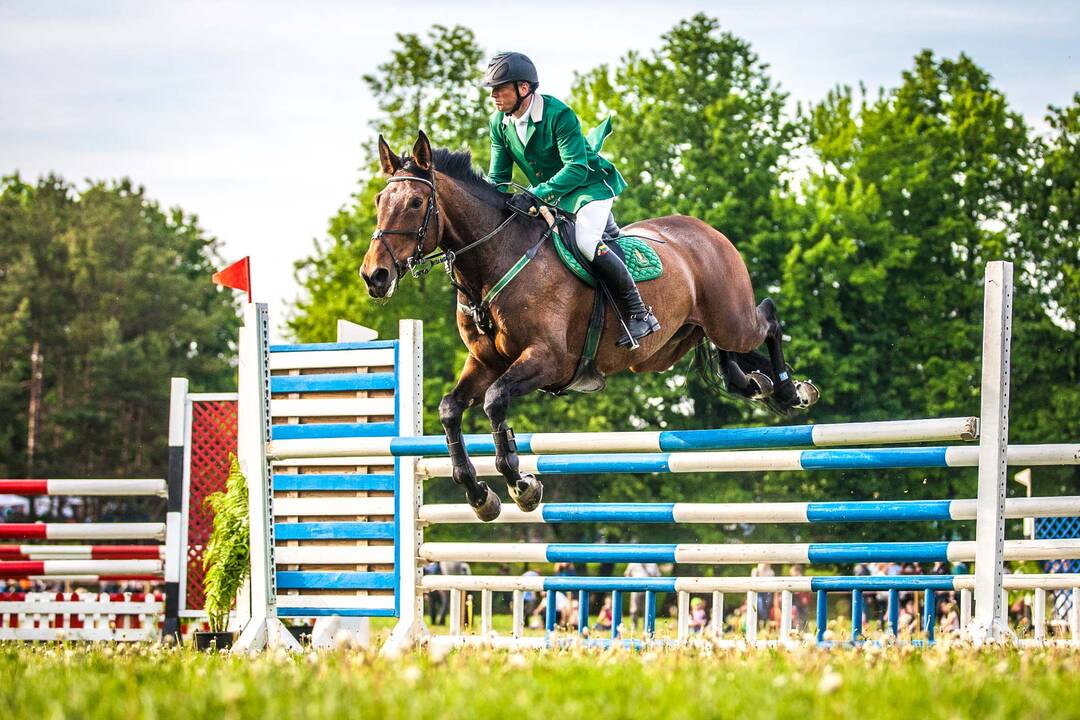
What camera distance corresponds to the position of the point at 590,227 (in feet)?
21.5

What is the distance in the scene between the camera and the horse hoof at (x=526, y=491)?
6555mm

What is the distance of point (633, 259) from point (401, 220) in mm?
1374

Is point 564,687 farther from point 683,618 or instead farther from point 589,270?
point 683,618

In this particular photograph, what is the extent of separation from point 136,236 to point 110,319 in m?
2.96

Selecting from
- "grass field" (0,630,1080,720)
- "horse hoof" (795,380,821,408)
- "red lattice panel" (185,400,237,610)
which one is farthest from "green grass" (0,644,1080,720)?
"red lattice panel" (185,400,237,610)

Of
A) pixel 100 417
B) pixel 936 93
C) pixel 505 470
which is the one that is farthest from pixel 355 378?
pixel 100 417

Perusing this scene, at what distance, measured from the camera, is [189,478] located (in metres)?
10.1

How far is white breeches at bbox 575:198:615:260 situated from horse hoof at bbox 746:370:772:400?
1.62 meters

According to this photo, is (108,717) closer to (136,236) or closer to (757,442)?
(757,442)

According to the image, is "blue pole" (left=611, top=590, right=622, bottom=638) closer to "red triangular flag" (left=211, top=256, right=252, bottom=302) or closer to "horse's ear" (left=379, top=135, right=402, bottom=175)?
"horse's ear" (left=379, top=135, right=402, bottom=175)

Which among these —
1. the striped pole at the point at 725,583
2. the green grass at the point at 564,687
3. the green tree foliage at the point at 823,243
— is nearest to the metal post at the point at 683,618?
the striped pole at the point at 725,583

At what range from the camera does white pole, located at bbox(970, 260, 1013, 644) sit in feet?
18.1

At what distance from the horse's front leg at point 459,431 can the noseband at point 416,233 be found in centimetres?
70

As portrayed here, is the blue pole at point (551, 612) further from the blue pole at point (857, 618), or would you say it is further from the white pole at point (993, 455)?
the white pole at point (993, 455)
